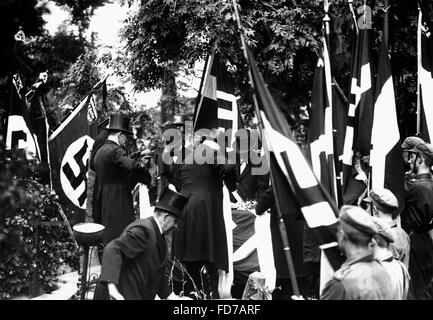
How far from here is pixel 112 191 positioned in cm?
718

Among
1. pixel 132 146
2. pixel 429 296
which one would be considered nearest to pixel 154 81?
pixel 132 146

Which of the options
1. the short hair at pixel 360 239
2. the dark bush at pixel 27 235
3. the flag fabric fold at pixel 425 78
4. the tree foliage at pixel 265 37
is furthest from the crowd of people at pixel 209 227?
the tree foliage at pixel 265 37

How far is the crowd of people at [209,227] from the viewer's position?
446cm

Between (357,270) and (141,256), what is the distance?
1760 mm

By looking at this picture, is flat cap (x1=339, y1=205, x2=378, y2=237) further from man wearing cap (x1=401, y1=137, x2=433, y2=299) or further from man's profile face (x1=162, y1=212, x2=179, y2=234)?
man wearing cap (x1=401, y1=137, x2=433, y2=299)

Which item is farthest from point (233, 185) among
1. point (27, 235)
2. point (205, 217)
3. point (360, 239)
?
point (360, 239)

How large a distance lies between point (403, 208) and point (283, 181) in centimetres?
221

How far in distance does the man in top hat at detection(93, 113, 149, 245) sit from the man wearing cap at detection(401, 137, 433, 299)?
2.89 metres

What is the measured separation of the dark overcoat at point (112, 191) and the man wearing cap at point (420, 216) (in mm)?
3086

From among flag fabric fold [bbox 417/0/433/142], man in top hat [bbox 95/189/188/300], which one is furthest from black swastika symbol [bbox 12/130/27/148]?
flag fabric fold [bbox 417/0/433/142]

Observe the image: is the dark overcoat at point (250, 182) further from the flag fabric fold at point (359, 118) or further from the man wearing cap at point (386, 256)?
the man wearing cap at point (386, 256)

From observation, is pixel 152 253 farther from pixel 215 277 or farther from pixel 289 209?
pixel 215 277

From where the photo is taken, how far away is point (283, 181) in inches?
181

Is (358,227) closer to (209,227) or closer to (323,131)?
(323,131)
